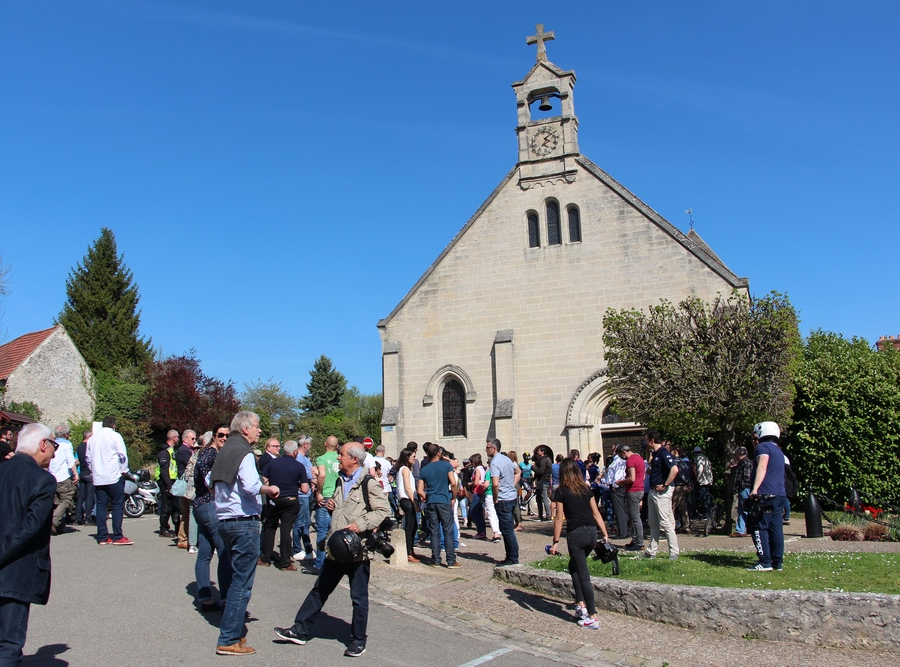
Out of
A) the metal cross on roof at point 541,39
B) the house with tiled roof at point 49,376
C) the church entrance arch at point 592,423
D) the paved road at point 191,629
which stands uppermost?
the metal cross on roof at point 541,39

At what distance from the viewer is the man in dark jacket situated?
4.65 meters

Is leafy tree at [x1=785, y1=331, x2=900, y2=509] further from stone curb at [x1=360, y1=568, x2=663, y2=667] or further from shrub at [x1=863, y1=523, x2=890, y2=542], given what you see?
stone curb at [x1=360, y1=568, x2=663, y2=667]

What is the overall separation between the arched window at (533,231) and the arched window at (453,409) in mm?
4975

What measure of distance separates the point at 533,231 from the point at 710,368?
994cm

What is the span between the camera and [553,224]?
2281cm

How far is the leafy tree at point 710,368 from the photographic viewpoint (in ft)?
46.2

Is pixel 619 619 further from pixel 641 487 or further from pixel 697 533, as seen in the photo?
pixel 697 533

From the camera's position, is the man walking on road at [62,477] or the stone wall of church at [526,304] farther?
the stone wall of church at [526,304]

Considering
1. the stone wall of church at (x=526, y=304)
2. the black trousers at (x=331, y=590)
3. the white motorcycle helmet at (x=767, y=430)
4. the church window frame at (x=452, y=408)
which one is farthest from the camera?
the church window frame at (x=452, y=408)

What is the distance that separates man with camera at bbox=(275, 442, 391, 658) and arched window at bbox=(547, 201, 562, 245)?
1691cm

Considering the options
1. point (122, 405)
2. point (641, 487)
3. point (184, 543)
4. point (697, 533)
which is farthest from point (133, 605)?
point (122, 405)

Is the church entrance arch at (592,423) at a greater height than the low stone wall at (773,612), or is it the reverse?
the church entrance arch at (592,423)

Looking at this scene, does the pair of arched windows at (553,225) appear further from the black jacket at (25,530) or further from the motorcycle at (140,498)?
the black jacket at (25,530)

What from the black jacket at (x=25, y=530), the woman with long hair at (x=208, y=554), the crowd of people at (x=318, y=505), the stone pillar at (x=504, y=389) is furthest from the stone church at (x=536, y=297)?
the black jacket at (x=25, y=530)
